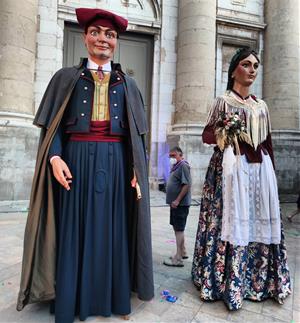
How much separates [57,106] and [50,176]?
528mm

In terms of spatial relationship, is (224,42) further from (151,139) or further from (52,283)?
(52,283)

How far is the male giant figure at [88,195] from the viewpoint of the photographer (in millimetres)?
2326

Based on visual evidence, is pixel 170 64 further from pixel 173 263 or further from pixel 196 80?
pixel 173 263

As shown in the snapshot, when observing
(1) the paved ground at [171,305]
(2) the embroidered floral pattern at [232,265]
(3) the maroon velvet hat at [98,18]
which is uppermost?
(3) the maroon velvet hat at [98,18]

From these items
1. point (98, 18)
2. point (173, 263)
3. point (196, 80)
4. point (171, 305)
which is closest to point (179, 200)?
point (173, 263)

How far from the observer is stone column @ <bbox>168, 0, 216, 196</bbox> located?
8695 mm

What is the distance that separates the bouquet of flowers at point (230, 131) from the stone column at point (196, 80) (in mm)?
5906

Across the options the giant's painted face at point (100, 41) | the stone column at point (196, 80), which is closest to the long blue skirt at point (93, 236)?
the giant's painted face at point (100, 41)

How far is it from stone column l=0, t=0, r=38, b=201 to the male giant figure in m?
5.38

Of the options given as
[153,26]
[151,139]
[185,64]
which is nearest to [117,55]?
[153,26]

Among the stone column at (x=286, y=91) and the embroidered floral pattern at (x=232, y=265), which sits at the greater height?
the stone column at (x=286, y=91)

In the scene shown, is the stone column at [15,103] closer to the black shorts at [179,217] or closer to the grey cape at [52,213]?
the black shorts at [179,217]

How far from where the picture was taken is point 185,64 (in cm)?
905

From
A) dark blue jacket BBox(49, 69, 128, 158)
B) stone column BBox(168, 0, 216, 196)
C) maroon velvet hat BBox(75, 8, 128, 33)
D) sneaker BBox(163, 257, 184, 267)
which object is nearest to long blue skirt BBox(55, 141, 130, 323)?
dark blue jacket BBox(49, 69, 128, 158)
